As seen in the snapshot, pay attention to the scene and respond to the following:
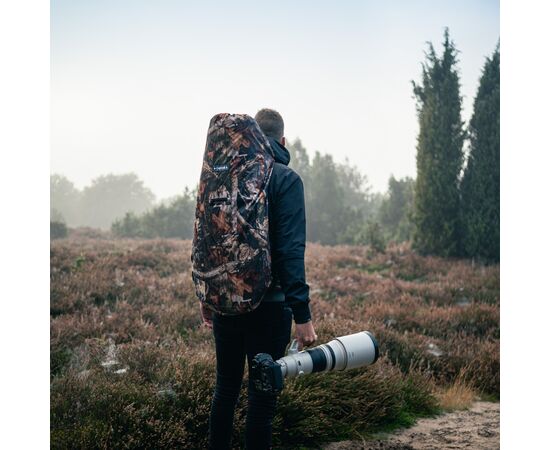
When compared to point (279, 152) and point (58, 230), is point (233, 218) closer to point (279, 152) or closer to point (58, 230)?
point (279, 152)

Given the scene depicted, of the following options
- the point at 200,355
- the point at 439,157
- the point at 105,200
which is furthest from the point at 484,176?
the point at 105,200

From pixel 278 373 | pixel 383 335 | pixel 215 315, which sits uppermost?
pixel 215 315

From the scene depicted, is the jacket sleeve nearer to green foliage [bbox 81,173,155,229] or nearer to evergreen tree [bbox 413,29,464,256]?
evergreen tree [bbox 413,29,464,256]

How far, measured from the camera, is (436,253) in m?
12.0

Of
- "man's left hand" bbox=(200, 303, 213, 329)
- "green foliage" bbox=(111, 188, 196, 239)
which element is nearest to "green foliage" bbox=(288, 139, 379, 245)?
"green foliage" bbox=(111, 188, 196, 239)

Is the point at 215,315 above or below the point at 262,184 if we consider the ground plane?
below

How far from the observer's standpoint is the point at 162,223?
1766cm

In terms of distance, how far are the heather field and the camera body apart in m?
1.27

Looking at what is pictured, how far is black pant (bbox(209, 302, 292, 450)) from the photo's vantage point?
7.97ft

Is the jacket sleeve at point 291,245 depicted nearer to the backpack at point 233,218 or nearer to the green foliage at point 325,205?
the backpack at point 233,218

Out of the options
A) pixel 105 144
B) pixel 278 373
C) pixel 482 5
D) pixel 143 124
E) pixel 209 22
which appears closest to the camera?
pixel 278 373
